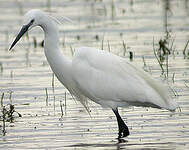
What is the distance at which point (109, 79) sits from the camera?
977cm

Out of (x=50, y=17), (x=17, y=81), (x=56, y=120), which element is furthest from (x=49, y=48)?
(x=17, y=81)

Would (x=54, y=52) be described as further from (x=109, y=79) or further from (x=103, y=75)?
(x=109, y=79)

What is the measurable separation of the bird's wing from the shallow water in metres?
0.49

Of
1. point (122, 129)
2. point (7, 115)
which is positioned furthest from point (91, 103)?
point (122, 129)

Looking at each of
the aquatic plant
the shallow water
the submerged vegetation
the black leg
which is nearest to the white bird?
the black leg

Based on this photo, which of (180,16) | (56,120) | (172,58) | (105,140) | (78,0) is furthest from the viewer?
(78,0)

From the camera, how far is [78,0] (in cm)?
2222

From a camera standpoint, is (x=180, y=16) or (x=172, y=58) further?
(x=180, y=16)

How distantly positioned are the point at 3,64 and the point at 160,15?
6194 mm

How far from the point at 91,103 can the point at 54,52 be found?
69.7 inches

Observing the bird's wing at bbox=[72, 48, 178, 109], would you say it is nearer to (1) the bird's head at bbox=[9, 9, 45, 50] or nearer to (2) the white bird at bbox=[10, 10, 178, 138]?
(2) the white bird at bbox=[10, 10, 178, 138]

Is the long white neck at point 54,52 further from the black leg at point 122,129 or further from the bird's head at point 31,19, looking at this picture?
the black leg at point 122,129

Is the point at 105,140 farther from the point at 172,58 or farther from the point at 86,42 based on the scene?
the point at 86,42

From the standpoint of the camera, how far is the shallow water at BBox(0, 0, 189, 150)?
9375mm
